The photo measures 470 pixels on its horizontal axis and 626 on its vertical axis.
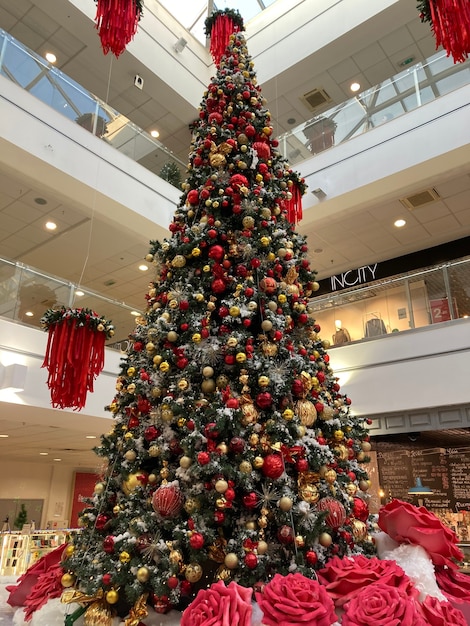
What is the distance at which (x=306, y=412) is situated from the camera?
7.56 ft

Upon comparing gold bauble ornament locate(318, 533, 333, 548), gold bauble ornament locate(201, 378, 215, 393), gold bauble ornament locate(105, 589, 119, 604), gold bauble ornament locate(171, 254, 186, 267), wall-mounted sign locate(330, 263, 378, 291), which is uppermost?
wall-mounted sign locate(330, 263, 378, 291)

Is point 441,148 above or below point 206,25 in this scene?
below

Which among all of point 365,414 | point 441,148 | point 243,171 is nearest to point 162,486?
point 243,171

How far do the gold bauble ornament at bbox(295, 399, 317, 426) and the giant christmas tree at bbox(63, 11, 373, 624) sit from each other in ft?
0.03

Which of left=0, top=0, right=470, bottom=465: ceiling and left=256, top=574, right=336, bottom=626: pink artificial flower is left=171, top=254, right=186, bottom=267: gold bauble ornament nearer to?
left=256, top=574, right=336, bottom=626: pink artificial flower

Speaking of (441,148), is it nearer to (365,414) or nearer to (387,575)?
(365,414)

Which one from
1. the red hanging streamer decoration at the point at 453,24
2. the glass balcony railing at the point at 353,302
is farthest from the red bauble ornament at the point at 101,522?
the glass balcony railing at the point at 353,302

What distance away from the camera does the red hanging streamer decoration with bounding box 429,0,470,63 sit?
3260 mm

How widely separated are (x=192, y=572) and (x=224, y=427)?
1.86 ft

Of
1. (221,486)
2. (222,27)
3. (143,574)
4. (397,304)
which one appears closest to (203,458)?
(221,486)

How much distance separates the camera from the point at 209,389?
226 cm

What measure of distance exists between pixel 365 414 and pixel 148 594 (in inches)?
219

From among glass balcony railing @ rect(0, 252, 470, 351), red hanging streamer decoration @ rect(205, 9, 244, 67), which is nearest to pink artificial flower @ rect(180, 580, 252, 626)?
glass balcony railing @ rect(0, 252, 470, 351)

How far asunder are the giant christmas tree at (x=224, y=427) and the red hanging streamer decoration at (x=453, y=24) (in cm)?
158
